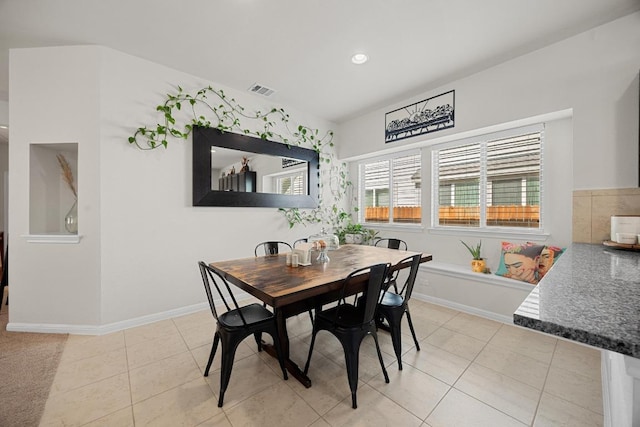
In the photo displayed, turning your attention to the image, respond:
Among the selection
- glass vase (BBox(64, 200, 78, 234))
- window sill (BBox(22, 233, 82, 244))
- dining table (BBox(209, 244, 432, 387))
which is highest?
glass vase (BBox(64, 200, 78, 234))

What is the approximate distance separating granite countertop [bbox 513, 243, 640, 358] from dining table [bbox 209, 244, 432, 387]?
1.09 m

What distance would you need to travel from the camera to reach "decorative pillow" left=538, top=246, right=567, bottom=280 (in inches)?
102

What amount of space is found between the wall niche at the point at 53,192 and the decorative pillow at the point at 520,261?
4500 mm

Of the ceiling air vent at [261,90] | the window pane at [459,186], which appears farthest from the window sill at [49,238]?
the window pane at [459,186]

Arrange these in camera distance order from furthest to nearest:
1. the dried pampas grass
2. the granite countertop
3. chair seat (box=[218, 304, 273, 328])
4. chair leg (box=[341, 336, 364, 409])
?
the dried pampas grass → chair seat (box=[218, 304, 273, 328]) → chair leg (box=[341, 336, 364, 409]) → the granite countertop

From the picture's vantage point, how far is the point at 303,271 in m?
2.00

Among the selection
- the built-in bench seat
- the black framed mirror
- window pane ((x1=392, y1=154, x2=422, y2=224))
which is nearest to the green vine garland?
the black framed mirror

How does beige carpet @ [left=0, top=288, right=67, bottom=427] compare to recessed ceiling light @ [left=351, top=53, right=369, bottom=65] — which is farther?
recessed ceiling light @ [left=351, top=53, right=369, bottom=65]

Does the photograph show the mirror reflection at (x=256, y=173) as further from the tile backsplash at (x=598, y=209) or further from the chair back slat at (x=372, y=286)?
the tile backsplash at (x=598, y=209)

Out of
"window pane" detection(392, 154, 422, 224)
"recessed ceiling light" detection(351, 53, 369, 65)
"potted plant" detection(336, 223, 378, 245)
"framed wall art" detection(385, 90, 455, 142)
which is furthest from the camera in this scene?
"potted plant" detection(336, 223, 378, 245)

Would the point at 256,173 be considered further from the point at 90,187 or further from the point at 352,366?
the point at 352,366

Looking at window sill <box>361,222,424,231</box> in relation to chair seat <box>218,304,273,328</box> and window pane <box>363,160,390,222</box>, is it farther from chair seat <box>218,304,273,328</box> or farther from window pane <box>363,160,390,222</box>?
chair seat <box>218,304,273,328</box>

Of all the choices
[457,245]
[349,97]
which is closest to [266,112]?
[349,97]

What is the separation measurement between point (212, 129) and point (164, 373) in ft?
8.41
